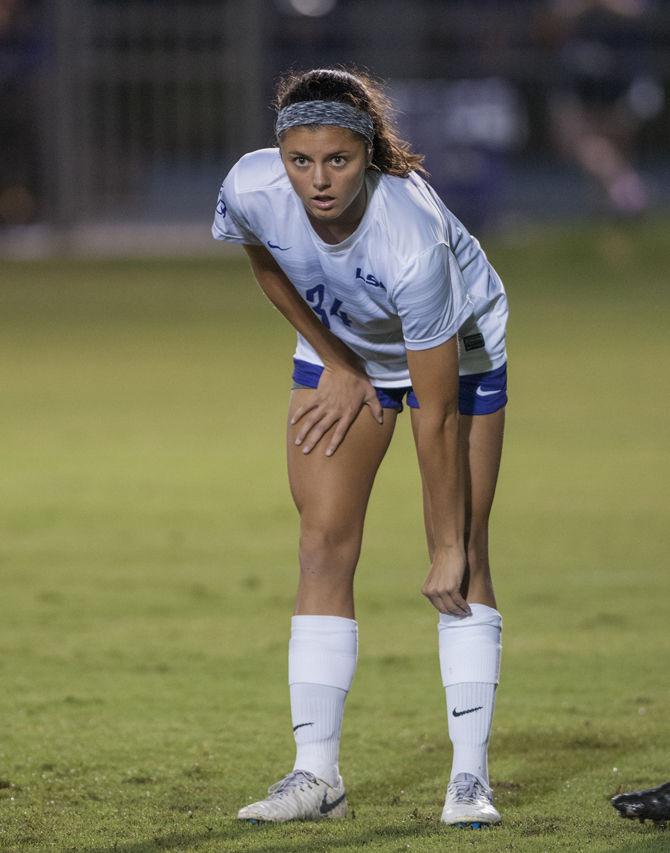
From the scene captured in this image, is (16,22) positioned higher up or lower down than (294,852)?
higher up

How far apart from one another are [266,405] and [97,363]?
8.04 feet

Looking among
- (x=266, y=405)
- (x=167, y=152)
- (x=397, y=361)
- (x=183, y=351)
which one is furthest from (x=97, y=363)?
(x=167, y=152)

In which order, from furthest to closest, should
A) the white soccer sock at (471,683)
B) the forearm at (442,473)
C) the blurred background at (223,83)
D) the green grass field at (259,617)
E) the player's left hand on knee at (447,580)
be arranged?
the blurred background at (223,83) < the green grass field at (259,617) < the white soccer sock at (471,683) < the player's left hand on knee at (447,580) < the forearm at (442,473)

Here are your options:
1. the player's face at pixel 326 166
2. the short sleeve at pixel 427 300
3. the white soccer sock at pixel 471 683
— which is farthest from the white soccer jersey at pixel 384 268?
the white soccer sock at pixel 471 683

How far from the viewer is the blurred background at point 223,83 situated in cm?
2372

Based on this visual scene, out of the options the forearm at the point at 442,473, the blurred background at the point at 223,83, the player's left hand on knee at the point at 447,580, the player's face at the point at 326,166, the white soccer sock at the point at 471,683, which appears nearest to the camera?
the player's face at the point at 326,166

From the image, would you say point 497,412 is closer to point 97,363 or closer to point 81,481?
point 81,481

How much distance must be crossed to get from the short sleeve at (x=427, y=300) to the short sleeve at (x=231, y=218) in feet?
1.64

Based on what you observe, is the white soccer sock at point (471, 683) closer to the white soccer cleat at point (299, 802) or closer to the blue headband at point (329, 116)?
the white soccer cleat at point (299, 802)

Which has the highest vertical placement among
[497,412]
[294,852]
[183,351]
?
[497,412]

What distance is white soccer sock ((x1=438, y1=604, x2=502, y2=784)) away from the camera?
4.09 meters

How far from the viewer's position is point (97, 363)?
13.3 meters

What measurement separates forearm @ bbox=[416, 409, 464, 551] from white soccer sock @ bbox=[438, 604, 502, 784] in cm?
25

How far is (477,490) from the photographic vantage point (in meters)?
4.15
